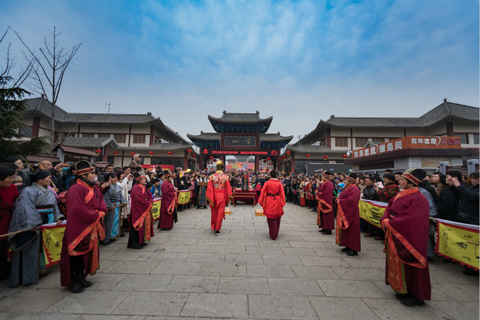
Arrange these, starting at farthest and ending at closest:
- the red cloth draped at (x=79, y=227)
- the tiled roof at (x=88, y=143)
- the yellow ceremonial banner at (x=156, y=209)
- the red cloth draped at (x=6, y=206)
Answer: the tiled roof at (x=88, y=143) < the yellow ceremonial banner at (x=156, y=209) < the red cloth draped at (x=6, y=206) < the red cloth draped at (x=79, y=227)

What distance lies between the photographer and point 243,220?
277 inches

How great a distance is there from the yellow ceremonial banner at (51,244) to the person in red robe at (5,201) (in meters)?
0.39

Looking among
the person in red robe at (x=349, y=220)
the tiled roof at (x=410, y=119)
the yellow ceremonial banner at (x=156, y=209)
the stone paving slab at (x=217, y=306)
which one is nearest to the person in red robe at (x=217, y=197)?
the yellow ceremonial banner at (x=156, y=209)

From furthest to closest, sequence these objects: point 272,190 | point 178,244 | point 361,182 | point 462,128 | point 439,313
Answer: point 462,128
point 361,182
point 272,190
point 178,244
point 439,313

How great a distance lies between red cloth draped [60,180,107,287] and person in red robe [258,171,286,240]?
11.1ft

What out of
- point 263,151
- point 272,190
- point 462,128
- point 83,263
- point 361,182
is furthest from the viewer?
point 263,151

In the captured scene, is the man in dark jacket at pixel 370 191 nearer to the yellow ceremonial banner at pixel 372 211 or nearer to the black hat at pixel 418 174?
the yellow ceremonial banner at pixel 372 211

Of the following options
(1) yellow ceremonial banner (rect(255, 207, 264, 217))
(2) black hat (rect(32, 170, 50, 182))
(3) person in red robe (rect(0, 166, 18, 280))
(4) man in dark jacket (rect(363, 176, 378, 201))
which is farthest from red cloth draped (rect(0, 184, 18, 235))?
(4) man in dark jacket (rect(363, 176, 378, 201))

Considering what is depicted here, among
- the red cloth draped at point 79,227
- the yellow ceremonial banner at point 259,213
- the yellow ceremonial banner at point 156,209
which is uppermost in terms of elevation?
the red cloth draped at point 79,227

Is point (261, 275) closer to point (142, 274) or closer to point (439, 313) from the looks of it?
point (142, 274)

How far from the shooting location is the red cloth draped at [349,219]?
403 centimetres

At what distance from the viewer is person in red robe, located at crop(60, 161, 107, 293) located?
263cm

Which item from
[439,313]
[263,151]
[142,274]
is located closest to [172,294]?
[142,274]

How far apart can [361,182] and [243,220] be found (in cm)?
393
